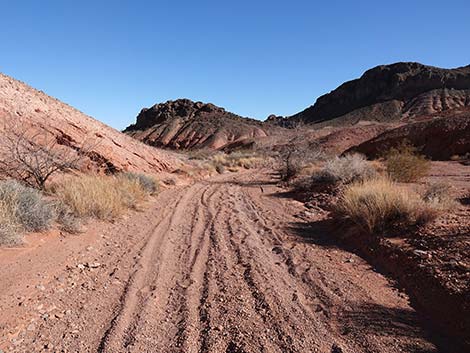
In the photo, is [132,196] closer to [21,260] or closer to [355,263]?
[21,260]

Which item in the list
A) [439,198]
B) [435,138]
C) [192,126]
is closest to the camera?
[439,198]

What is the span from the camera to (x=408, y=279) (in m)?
4.59

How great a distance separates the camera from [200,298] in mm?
4113

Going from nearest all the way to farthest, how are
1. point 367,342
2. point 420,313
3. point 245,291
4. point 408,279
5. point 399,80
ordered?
point 367,342 → point 420,313 → point 245,291 → point 408,279 → point 399,80

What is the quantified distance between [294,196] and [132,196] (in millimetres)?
5407

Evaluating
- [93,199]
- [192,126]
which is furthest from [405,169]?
[192,126]

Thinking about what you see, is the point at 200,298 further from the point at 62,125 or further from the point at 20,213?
the point at 62,125

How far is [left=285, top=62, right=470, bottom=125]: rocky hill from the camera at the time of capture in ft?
260

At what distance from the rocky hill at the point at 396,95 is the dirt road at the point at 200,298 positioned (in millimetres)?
76379

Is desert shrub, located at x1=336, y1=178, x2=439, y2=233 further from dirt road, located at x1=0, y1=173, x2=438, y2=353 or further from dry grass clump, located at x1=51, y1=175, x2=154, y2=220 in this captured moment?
dry grass clump, located at x1=51, y1=175, x2=154, y2=220

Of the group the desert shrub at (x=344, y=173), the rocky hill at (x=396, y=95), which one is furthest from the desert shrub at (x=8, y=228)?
the rocky hill at (x=396, y=95)

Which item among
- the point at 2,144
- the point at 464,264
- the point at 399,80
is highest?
the point at 399,80

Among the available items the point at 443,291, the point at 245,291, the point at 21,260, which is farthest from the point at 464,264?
the point at 21,260

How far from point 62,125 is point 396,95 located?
93370 mm
